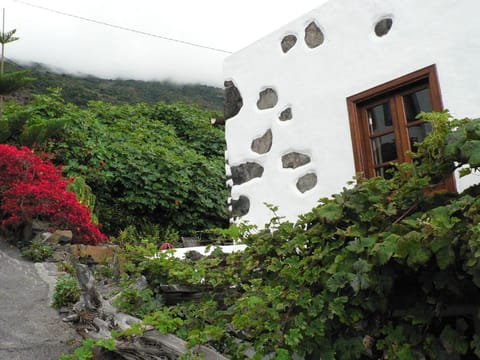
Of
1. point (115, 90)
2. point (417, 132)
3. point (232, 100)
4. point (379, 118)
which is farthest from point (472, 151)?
point (115, 90)

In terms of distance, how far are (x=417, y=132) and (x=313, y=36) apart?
1.20m

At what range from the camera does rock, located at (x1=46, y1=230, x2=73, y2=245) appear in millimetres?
5035

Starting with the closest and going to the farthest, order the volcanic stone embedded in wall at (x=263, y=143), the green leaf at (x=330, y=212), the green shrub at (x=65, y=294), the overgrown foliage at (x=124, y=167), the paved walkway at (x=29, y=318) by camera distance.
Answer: the green leaf at (x=330, y=212)
the paved walkway at (x=29, y=318)
the green shrub at (x=65, y=294)
the volcanic stone embedded in wall at (x=263, y=143)
the overgrown foliage at (x=124, y=167)

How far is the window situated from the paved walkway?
2354 millimetres

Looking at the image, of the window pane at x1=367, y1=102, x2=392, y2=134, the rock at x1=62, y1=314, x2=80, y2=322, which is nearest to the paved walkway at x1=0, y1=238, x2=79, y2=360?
the rock at x1=62, y1=314, x2=80, y2=322

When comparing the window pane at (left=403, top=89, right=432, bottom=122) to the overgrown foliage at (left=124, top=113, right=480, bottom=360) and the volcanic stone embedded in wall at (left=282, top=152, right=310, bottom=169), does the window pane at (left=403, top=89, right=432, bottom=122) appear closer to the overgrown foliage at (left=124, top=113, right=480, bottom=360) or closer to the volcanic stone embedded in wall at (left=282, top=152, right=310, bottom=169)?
the volcanic stone embedded in wall at (left=282, top=152, right=310, bottom=169)

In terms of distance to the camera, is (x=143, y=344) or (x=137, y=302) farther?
(x=137, y=302)

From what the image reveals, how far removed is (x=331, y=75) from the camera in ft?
11.7

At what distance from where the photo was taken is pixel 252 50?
4.18 m

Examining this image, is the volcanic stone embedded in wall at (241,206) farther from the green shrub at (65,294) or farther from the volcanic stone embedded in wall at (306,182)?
the green shrub at (65,294)

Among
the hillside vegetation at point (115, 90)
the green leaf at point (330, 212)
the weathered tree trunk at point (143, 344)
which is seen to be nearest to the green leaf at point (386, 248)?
the green leaf at point (330, 212)

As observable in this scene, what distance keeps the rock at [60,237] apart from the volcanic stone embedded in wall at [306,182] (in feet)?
9.57

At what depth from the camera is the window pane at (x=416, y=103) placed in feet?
10.2

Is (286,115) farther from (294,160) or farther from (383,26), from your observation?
(383,26)
